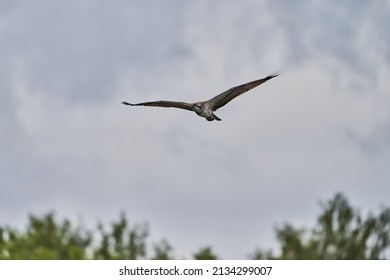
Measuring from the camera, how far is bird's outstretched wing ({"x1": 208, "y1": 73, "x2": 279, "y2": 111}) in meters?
21.4

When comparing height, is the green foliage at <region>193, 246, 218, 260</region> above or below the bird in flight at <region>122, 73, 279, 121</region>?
above

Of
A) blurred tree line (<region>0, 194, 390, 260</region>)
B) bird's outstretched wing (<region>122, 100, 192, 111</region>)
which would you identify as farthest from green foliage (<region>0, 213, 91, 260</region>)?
bird's outstretched wing (<region>122, 100, 192, 111</region>)

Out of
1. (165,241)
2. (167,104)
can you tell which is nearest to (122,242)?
(165,241)

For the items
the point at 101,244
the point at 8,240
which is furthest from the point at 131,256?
the point at 8,240

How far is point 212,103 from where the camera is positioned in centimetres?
2141

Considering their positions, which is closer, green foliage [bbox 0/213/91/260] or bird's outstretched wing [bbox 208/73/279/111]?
bird's outstretched wing [bbox 208/73/279/111]

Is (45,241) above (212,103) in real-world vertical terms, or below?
above

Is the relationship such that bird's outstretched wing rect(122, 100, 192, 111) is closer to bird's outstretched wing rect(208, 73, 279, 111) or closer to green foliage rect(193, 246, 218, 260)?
bird's outstretched wing rect(208, 73, 279, 111)

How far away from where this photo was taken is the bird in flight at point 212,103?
21094mm

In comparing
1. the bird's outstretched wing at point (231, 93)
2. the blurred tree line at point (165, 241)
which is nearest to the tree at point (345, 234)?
the blurred tree line at point (165, 241)

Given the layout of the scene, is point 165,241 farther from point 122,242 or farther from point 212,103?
point 212,103

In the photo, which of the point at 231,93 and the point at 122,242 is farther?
the point at 122,242

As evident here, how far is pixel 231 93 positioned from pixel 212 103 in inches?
17.2
